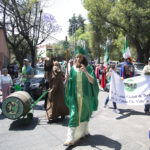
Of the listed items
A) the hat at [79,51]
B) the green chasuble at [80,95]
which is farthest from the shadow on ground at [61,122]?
the hat at [79,51]

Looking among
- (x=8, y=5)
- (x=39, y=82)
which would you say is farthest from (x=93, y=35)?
(x=39, y=82)

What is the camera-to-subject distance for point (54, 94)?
17.4 feet

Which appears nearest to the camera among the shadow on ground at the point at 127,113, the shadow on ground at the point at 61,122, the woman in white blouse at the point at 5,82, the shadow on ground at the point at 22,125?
the shadow on ground at the point at 22,125

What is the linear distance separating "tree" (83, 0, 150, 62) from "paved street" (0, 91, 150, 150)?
60.4 feet

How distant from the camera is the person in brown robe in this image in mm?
5215

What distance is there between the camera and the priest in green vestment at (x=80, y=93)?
367 centimetres

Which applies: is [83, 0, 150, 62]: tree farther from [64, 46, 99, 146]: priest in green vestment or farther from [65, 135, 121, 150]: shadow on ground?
[65, 135, 121, 150]: shadow on ground

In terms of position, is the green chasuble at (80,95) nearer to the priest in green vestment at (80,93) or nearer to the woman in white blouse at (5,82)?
the priest in green vestment at (80,93)

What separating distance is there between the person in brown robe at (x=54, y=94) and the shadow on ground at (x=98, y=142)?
138cm

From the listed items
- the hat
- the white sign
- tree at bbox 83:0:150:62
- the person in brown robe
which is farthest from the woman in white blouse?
tree at bbox 83:0:150:62

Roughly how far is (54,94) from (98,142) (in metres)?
1.90

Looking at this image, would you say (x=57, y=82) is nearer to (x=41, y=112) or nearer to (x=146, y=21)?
(x=41, y=112)

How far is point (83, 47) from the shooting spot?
13.2 feet

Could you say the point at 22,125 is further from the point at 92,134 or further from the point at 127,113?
the point at 127,113
